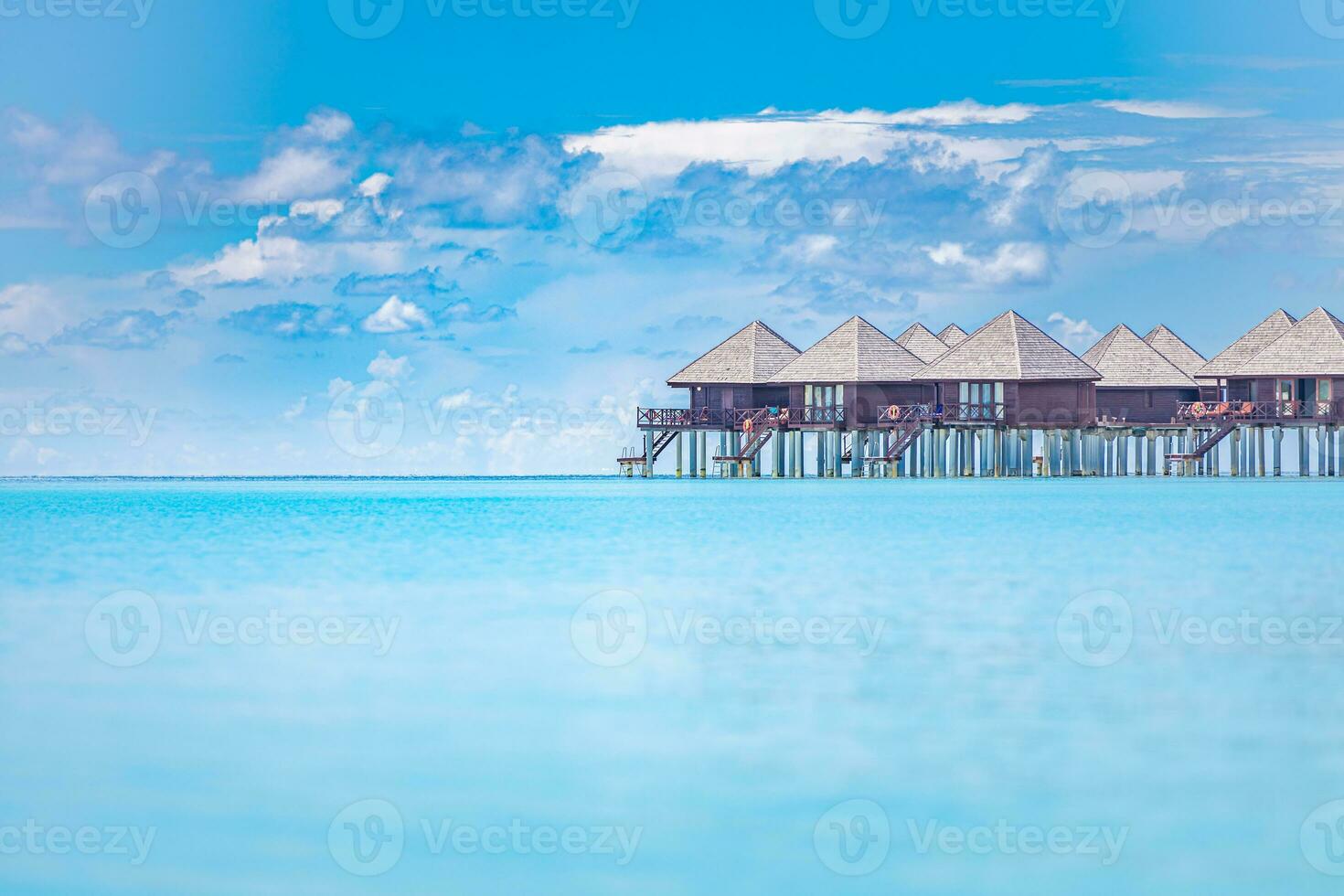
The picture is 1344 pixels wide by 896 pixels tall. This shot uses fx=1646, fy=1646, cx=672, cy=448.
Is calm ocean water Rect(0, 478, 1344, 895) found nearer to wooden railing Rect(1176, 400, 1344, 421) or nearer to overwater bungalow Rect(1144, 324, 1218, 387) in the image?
wooden railing Rect(1176, 400, 1344, 421)

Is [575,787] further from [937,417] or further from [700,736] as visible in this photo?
[937,417]

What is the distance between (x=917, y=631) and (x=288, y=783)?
6.89m

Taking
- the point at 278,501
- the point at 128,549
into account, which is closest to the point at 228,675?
the point at 128,549

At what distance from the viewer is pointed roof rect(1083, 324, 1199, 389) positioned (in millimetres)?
58500

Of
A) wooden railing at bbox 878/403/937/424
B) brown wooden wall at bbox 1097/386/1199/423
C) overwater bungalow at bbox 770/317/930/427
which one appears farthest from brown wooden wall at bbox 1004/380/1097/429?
brown wooden wall at bbox 1097/386/1199/423

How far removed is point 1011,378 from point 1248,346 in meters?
11.5

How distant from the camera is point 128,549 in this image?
26531 millimetres

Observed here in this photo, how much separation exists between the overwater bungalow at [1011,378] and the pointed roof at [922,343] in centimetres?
904

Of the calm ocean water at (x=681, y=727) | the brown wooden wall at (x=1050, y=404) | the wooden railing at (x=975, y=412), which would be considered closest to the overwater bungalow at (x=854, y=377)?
the wooden railing at (x=975, y=412)

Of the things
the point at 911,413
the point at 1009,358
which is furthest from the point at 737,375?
the point at 1009,358

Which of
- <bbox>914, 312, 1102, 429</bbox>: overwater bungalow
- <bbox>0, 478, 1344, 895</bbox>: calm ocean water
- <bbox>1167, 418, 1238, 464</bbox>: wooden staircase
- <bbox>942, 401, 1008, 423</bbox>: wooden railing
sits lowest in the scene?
<bbox>0, 478, 1344, 895</bbox>: calm ocean water

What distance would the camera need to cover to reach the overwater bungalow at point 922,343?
62031mm

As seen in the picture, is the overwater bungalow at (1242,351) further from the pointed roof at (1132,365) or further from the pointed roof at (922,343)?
the pointed roof at (922,343)

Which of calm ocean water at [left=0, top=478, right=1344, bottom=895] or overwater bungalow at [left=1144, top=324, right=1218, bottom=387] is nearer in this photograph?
calm ocean water at [left=0, top=478, right=1344, bottom=895]
